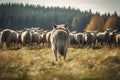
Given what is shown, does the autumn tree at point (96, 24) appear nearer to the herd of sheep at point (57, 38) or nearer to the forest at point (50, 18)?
the forest at point (50, 18)

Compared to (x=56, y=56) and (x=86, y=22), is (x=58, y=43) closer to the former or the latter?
(x=56, y=56)

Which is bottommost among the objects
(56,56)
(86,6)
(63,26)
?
(56,56)

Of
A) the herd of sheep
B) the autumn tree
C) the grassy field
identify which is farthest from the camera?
the herd of sheep

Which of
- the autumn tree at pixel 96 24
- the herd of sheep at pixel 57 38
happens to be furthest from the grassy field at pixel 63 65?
the autumn tree at pixel 96 24

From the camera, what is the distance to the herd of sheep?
6.47 meters

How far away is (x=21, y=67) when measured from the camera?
6.60m

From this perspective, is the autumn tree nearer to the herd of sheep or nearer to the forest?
the forest

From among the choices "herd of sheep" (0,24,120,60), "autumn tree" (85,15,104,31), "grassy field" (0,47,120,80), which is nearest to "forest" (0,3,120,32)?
"autumn tree" (85,15,104,31)

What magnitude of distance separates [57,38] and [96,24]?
2.80ft

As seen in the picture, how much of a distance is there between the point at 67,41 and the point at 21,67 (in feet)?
3.66

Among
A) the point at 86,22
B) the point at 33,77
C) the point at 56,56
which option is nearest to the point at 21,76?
the point at 33,77

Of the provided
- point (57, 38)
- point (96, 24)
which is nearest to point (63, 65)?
point (57, 38)

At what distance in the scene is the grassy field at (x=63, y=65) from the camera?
595cm

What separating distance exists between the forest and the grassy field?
0.53 m
